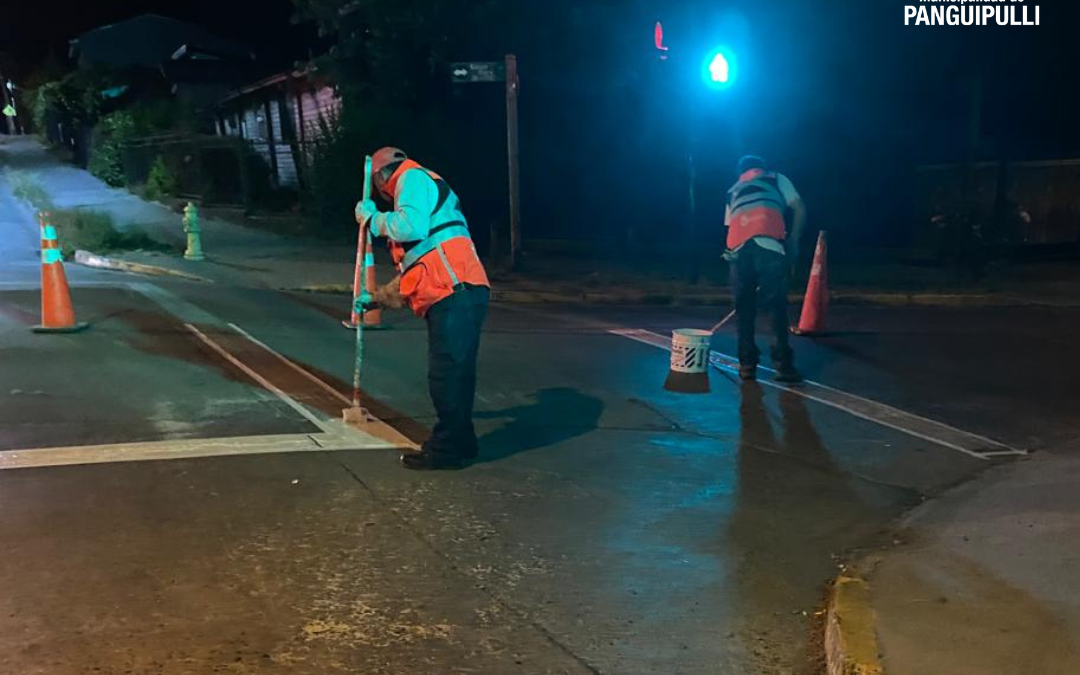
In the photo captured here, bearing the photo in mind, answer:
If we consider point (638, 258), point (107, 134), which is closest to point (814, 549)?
point (638, 258)

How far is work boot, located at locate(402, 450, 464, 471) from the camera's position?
6203 millimetres

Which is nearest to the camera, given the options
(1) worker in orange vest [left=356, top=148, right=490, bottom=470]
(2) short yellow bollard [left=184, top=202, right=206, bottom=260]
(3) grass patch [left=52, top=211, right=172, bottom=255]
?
(1) worker in orange vest [left=356, top=148, right=490, bottom=470]

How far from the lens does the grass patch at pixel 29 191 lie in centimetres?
2351

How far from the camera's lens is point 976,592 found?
446 cm

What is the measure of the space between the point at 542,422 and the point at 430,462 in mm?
1456

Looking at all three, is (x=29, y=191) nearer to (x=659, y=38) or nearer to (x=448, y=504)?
(x=659, y=38)

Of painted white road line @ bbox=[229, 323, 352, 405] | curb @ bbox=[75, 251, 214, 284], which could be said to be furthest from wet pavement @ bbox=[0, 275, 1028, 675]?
curb @ bbox=[75, 251, 214, 284]

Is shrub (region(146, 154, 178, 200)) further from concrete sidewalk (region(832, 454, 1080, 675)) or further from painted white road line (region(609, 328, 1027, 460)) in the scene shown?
concrete sidewalk (region(832, 454, 1080, 675))

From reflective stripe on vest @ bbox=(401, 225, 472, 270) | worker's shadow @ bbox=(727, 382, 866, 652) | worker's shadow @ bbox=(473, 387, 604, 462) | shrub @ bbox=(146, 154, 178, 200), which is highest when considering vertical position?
shrub @ bbox=(146, 154, 178, 200)

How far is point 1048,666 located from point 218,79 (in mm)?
41011

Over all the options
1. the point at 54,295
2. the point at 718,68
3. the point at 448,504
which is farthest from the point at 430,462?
the point at 718,68

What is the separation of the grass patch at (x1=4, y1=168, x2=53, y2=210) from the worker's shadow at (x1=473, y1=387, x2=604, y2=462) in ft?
59.3

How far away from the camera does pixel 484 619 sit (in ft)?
14.2

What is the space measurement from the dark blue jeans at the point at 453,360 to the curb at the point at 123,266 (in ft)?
30.8
